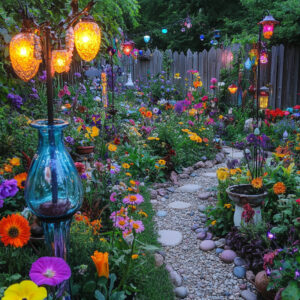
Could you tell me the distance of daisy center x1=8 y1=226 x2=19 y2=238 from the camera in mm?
1439

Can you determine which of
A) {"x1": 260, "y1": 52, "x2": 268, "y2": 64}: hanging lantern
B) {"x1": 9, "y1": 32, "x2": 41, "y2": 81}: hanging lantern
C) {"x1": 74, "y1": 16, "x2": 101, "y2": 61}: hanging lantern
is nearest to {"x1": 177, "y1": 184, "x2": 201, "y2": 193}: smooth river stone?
Result: {"x1": 74, "y1": 16, "x2": 101, "y2": 61}: hanging lantern

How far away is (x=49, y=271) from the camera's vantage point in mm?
1009

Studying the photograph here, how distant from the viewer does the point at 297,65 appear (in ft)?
26.6

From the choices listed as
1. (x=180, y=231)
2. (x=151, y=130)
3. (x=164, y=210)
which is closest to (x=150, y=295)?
(x=180, y=231)

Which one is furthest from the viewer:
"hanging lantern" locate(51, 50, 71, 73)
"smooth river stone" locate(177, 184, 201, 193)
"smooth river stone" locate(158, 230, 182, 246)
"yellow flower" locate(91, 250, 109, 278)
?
"smooth river stone" locate(177, 184, 201, 193)

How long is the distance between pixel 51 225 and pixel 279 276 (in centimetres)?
142

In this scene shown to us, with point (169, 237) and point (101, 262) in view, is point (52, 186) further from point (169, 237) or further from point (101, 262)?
point (169, 237)

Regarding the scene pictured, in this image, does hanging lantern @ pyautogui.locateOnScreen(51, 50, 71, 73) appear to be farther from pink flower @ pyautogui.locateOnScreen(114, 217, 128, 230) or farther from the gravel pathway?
the gravel pathway

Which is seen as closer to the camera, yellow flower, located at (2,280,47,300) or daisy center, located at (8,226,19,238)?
yellow flower, located at (2,280,47,300)

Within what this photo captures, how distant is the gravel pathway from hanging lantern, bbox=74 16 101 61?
67.9 inches

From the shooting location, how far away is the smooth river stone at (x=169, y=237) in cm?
320

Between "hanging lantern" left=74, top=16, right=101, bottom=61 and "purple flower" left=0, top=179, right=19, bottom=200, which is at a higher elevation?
"hanging lantern" left=74, top=16, right=101, bottom=61

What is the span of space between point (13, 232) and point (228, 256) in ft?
6.34

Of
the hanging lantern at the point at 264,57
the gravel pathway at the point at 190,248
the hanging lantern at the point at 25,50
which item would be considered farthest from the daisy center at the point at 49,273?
the hanging lantern at the point at 264,57
